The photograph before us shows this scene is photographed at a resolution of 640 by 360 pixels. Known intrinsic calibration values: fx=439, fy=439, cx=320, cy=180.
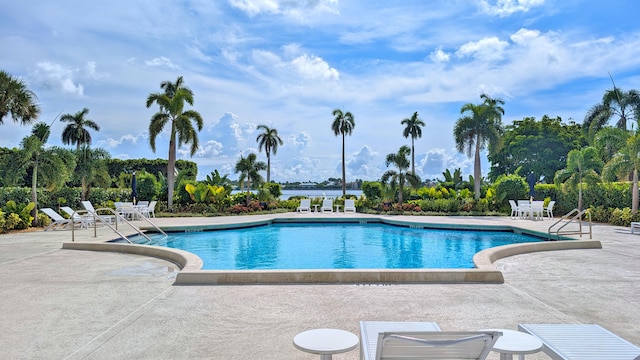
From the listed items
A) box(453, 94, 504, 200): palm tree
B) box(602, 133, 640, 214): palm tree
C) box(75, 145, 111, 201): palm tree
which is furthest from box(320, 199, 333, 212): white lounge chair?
box(602, 133, 640, 214): palm tree

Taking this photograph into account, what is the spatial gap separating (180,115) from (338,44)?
10.8 m

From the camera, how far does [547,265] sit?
805cm

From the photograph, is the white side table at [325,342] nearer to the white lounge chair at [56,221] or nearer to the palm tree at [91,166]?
the white lounge chair at [56,221]

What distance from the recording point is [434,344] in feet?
8.06

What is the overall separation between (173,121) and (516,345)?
2230cm

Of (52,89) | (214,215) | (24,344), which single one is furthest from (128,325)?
(214,215)

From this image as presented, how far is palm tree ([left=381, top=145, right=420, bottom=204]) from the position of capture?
23.4 m

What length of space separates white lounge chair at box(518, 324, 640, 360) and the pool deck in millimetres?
601

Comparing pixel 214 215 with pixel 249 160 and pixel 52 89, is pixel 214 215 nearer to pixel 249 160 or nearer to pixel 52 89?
pixel 249 160

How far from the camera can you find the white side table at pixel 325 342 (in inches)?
106

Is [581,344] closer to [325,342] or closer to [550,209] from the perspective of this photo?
[325,342]

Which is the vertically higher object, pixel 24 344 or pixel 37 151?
pixel 37 151

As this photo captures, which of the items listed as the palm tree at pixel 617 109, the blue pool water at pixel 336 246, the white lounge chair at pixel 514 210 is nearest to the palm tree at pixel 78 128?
the blue pool water at pixel 336 246

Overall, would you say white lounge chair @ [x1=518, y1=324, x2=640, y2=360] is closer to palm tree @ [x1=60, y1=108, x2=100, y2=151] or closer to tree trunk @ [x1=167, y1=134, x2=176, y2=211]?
tree trunk @ [x1=167, y1=134, x2=176, y2=211]
